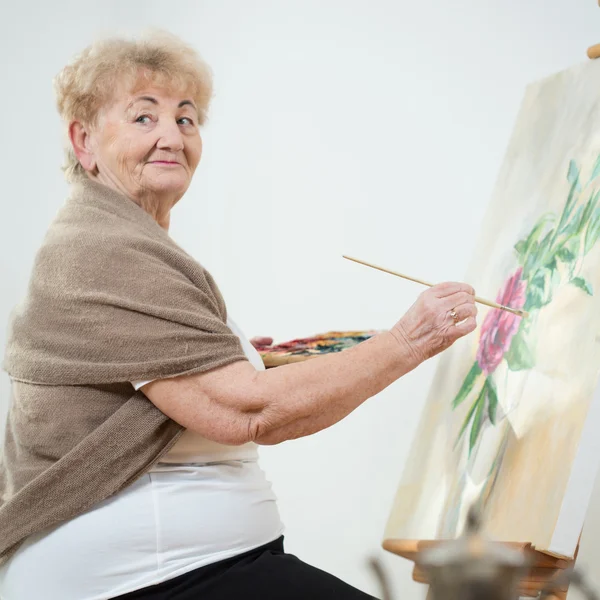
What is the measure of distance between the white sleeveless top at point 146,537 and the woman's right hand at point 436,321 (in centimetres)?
35

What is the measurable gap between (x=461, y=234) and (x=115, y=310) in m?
1.67

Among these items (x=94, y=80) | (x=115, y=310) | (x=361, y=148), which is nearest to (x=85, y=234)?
(x=115, y=310)

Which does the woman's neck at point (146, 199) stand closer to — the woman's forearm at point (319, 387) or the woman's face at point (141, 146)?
the woman's face at point (141, 146)

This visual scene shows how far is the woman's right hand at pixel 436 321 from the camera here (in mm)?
1365

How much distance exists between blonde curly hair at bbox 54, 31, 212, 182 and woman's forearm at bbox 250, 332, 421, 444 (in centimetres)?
58

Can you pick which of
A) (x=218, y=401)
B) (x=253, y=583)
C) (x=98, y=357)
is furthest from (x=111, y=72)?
(x=253, y=583)

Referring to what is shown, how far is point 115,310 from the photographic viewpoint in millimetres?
1299

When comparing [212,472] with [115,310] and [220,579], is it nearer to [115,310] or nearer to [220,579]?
[220,579]

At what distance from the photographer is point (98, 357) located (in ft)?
A: 4.27

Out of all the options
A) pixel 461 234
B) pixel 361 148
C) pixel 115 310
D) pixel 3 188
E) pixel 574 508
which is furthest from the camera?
pixel 3 188

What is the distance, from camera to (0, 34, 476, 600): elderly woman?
4.19 ft

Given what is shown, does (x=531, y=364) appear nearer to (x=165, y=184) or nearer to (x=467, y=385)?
(x=467, y=385)

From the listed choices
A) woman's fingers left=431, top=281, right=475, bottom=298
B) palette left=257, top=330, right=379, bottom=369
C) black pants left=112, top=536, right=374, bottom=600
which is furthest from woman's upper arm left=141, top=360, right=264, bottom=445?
palette left=257, top=330, right=379, bottom=369

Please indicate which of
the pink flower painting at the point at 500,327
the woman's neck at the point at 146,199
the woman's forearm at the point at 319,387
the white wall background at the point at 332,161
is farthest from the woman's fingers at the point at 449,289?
the white wall background at the point at 332,161
